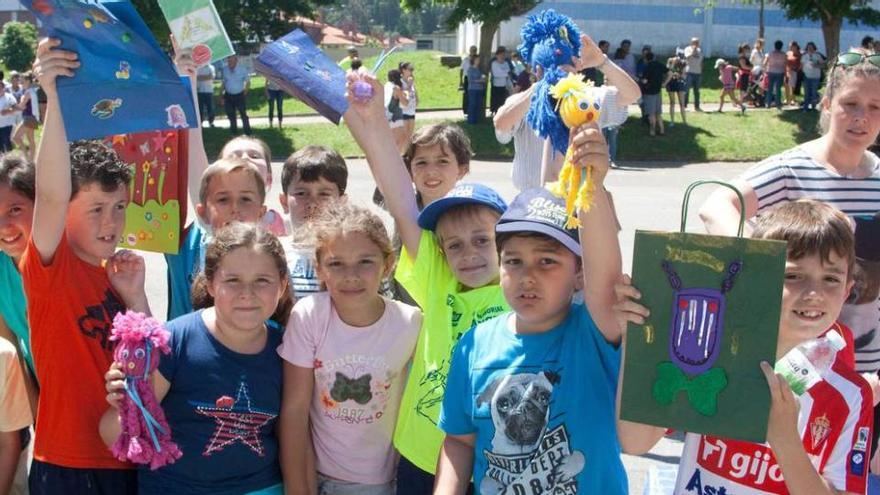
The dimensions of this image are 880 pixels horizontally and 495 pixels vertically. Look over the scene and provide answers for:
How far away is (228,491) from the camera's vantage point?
2.74m

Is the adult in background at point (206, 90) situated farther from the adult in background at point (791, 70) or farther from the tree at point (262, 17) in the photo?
the adult in background at point (791, 70)

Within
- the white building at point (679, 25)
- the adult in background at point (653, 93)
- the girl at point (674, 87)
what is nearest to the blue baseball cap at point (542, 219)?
the adult in background at point (653, 93)

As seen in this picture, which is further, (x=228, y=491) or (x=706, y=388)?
(x=228, y=491)

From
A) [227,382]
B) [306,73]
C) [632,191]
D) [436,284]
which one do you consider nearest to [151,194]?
[306,73]

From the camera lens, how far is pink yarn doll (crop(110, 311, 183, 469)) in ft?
8.38

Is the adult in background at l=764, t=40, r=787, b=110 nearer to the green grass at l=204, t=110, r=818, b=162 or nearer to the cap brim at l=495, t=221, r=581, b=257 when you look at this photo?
the green grass at l=204, t=110, r=818, b=162

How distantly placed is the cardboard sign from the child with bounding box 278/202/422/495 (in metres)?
1.10

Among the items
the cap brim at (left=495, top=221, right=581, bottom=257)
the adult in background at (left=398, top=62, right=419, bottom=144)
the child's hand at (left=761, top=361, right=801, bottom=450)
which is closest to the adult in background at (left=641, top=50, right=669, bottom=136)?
the adult in background at (left=398, top=62, right=419, bottom=144)

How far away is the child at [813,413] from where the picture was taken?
223cm

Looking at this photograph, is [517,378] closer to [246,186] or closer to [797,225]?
[797,225]

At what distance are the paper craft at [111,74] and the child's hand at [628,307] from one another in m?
1.75

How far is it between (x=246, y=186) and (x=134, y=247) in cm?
49

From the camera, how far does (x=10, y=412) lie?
314 cm

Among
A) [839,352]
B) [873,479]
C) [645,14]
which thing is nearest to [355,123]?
[839,352]
